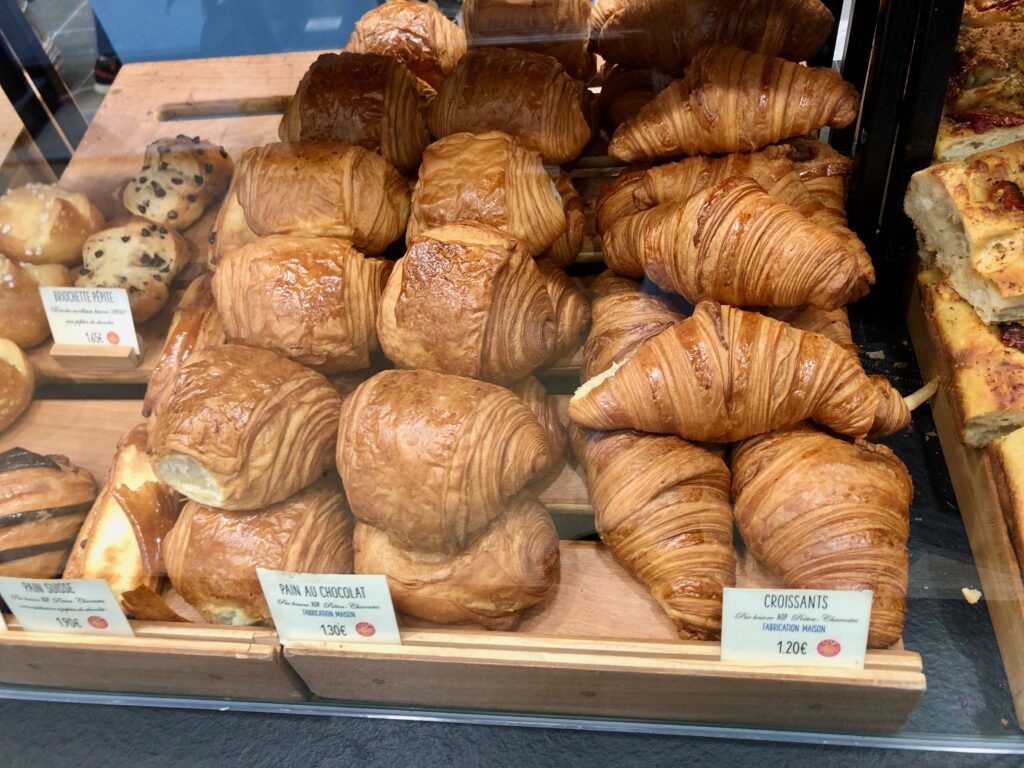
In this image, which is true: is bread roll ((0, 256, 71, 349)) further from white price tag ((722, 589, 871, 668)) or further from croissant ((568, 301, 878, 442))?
white price tag ((722, 589, 871, 668))

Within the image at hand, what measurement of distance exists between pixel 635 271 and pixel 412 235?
1.33ft

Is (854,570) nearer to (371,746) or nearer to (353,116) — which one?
(371,746)

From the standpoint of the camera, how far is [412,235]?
136 centimetres

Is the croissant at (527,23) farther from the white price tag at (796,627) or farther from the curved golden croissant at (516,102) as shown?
the white price tag at (796,627)

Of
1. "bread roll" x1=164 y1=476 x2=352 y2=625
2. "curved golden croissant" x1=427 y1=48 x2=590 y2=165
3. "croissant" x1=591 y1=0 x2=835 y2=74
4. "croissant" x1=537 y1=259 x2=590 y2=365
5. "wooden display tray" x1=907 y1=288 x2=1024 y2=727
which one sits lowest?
"wooden display tray" x1=907 y1=288 x2=1024 y2=727

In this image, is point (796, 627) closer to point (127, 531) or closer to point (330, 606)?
point (330, 606)

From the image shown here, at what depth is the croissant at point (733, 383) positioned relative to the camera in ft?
3.71

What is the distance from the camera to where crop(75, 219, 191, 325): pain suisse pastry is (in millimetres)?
1740

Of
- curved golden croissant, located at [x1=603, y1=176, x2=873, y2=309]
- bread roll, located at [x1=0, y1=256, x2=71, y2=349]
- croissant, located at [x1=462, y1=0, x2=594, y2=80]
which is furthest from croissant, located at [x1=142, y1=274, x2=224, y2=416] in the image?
curved golden croissant, located at [x1=603, y1=176, x2=873, y2=309]

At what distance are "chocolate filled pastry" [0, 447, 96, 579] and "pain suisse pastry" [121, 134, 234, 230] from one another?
0.66m

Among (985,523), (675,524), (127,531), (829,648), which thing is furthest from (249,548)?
(985,523)

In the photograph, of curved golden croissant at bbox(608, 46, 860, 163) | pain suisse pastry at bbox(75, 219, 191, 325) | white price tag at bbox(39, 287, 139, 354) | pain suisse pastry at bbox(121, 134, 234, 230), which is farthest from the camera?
pain suisse pastry at bbox(121, 134, 234, 230)

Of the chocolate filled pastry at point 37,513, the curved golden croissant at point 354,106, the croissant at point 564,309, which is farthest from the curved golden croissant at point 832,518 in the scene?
the chocolate filled pastry at point 37,513

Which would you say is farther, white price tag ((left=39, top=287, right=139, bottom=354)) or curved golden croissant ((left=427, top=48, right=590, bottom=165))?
white price tag ((left=39, top=287, right=139, bottom=354))
